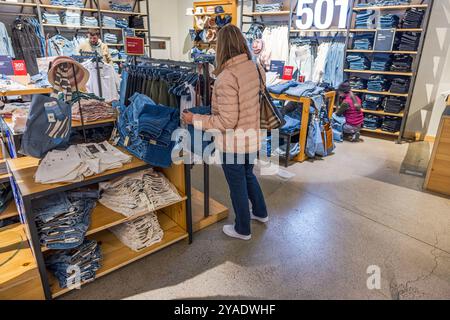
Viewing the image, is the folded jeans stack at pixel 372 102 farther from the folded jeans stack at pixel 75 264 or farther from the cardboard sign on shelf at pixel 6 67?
the cardboard sign on shelf at pixel 6 67

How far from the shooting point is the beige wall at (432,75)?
458 cm

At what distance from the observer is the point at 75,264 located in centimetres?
187

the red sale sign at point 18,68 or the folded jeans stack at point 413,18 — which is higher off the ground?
the folded jeans stack at point 413,18

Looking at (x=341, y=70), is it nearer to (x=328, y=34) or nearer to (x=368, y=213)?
(x=328, y=34)

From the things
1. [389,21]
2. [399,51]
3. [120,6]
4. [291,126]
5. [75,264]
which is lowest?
[75,264]

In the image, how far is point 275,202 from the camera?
309 cm

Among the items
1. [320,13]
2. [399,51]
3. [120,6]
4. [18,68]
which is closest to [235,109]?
[18,68]

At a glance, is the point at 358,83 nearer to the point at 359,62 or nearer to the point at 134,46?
the point at 359,62

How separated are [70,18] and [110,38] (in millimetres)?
886

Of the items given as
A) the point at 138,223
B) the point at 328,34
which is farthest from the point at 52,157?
the point at 328,34

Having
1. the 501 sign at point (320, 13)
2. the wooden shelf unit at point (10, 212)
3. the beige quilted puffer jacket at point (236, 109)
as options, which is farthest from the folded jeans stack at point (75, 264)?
the 501 sign at point (320, 13)

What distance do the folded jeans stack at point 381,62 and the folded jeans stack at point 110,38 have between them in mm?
5427

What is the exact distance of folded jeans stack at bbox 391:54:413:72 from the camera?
4.87m
